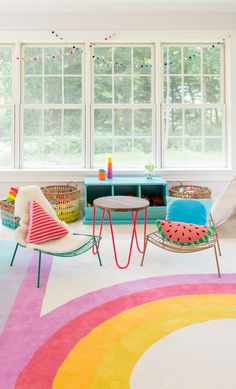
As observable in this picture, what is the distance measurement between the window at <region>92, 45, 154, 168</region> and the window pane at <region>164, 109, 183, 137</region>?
246 millimetres

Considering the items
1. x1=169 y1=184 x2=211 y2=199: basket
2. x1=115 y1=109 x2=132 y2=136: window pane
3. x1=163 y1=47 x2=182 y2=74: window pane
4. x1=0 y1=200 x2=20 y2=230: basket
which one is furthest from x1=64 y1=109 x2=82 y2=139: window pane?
x1=169 y1=184 x2=211 y2=199: basket

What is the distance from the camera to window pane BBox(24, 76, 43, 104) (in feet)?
20.4

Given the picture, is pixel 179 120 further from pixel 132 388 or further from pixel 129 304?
pixel 132 388

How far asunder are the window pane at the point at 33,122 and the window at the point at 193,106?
77.7 inches

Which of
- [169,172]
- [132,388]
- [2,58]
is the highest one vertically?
[2,58]

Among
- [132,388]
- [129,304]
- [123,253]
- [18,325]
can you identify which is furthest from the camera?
[123,253]

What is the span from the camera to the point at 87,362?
219 centimetres

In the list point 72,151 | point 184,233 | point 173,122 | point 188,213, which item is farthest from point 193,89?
point 184,233

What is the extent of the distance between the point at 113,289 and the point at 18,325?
86 cm

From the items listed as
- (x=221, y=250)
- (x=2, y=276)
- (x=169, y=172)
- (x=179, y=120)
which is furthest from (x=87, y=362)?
(x=179, y=120)

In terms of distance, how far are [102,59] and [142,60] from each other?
0.63 metres

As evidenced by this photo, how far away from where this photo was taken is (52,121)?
6262 millimetres

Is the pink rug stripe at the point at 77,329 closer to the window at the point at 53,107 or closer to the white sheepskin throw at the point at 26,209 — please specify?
the white sheepskin throw at the point at 26,209

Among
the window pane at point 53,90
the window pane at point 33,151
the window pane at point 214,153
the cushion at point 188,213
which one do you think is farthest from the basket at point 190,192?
the window pane at point 53,90
